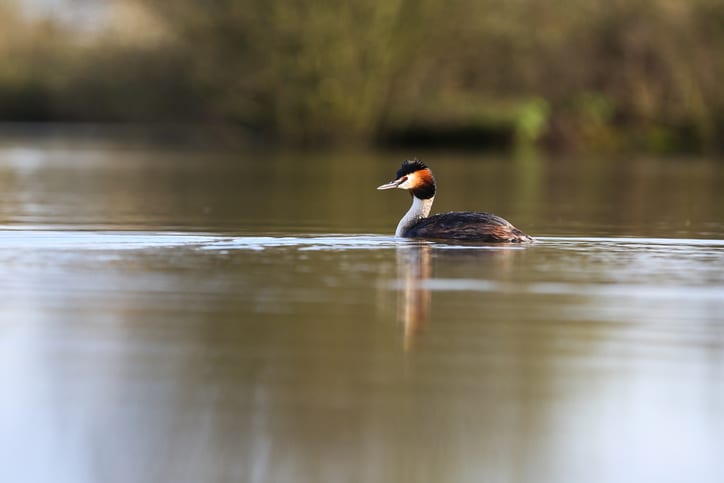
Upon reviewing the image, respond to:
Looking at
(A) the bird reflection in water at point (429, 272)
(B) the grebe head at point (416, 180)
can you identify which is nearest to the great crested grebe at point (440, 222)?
(B) the grebe head at point (416, 180)

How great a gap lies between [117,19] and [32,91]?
459 cm

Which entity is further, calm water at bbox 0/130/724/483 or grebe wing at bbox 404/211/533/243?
grebe wing at bbox 404/211/533/243

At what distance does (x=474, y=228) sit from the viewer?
11102 mm

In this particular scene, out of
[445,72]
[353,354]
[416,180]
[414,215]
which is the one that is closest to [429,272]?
[414,215]

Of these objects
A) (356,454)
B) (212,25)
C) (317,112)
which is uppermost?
(212,25)

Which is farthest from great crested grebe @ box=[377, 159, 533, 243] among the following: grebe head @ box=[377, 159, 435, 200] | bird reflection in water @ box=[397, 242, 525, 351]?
bird reflection in water @ box=[397, 242, 525, 351]

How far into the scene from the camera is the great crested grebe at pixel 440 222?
1109cm

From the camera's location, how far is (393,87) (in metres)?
41.3

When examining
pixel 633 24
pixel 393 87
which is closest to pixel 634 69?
pixel 633 24

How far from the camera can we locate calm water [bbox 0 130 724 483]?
15.7 ft

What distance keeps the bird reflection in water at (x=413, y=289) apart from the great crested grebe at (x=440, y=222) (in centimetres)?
28

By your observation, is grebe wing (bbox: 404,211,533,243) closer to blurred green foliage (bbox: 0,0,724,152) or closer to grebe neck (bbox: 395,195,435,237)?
grebe neck (bbox: 395,195,435,237)

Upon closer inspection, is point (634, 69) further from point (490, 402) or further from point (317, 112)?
point (490, 402)

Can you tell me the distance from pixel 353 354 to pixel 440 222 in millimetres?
5026
